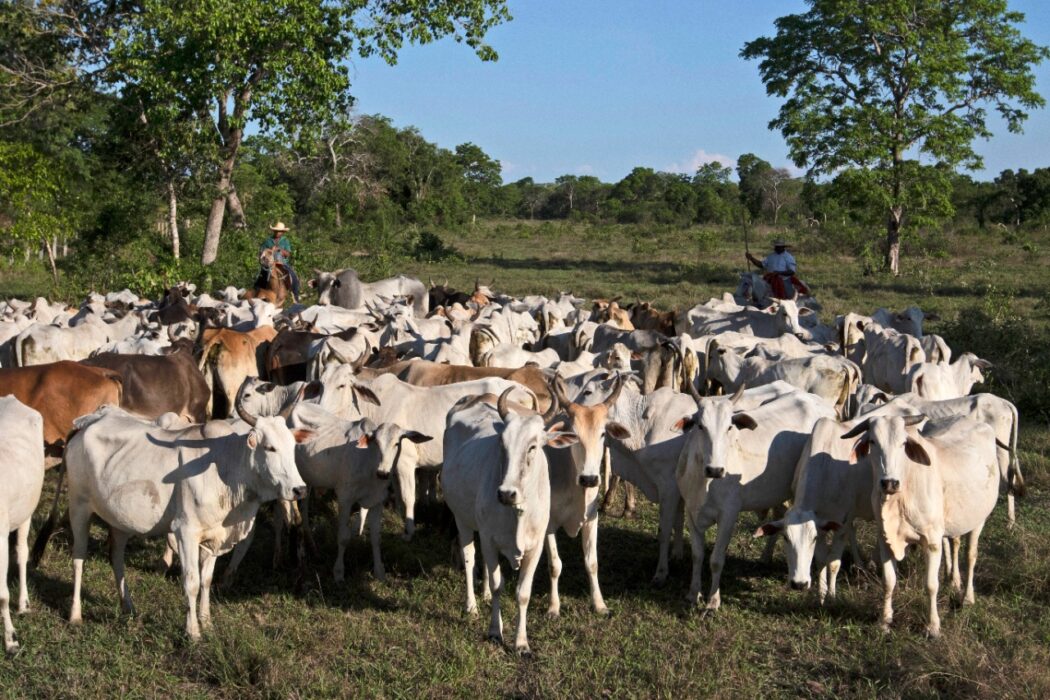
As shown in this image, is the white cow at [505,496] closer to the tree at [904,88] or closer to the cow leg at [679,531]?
the cow leg at [679,531]

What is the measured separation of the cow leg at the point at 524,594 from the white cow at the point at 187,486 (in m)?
1.46

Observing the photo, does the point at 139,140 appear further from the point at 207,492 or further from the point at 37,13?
the point at 207,492

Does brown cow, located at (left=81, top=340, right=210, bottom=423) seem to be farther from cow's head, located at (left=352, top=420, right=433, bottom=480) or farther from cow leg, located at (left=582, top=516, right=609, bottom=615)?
cow leg, located at (left=582, top=516, right=609, bottom=615)

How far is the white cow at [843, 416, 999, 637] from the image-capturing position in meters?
6.62

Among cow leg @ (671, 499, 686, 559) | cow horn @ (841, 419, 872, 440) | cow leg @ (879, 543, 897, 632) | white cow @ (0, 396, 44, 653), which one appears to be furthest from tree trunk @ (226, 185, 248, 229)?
cow leg @ (879, 543, 897, 632)

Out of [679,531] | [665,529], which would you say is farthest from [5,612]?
[679,531]

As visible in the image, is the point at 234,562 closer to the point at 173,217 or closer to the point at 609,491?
the point at 609,491

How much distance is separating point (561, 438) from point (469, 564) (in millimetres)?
1199

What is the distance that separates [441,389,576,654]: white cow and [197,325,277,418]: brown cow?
17.1ft

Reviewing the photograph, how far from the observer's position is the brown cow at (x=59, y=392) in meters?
9.12

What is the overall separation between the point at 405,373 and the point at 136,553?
324cm

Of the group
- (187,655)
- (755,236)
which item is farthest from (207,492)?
(755,236)

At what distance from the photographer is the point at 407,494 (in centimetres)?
848

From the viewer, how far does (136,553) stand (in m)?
8.26
